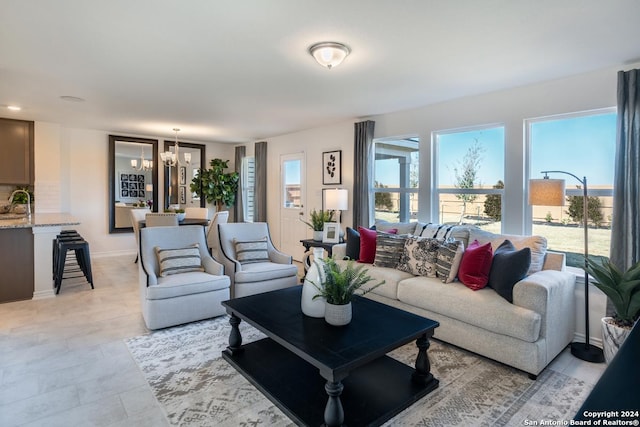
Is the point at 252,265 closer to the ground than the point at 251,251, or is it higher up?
closer to the ground

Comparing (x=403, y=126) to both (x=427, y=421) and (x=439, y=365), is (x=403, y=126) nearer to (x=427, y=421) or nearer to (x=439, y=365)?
(x=439, y=365)

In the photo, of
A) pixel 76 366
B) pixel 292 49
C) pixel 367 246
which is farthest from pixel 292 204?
pixel 76 366

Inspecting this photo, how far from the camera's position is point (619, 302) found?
8.66ft

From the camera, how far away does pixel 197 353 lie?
2910 millimetres

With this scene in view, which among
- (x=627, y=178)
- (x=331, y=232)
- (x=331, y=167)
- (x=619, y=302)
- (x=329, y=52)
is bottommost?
(x=619, y=302)

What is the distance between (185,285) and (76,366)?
1.06 meters

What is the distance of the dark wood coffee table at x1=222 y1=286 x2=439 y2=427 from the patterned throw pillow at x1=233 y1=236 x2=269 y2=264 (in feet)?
4.82

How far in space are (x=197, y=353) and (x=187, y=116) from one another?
3.72m

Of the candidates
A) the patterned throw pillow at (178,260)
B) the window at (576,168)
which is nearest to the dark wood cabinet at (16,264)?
the patterned throw pillow at (178,260)

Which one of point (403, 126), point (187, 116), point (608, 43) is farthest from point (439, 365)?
point (187, 116)

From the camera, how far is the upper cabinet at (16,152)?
5.60 metres

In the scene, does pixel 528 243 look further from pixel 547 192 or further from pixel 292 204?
pixel 292 204

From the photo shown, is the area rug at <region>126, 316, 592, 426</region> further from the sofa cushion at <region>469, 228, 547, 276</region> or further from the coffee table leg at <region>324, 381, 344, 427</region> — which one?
the sofa cushion at <region>469, 228, 547, 276</region>

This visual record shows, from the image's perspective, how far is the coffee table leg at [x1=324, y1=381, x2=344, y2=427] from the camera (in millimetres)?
1812
